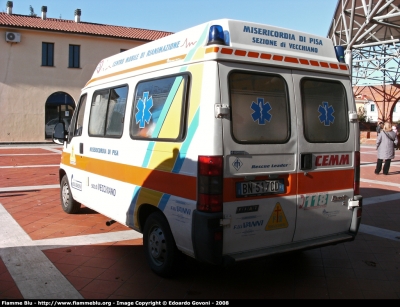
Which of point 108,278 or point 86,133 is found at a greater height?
point 86,133

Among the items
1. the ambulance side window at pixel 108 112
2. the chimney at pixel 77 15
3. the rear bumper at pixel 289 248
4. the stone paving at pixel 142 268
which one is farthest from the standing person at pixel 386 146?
the chimney at pixel 77 15

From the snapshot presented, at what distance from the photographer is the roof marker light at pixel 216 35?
3826 millimetres

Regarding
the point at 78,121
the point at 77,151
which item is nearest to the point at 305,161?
the point at 77,151

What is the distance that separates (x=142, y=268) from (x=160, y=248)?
0.50 meters

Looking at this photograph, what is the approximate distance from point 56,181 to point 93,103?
18.2ft

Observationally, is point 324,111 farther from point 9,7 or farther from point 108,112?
point 9,7

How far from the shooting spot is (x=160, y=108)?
438 cm

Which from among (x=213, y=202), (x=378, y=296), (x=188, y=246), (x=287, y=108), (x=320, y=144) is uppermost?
(x=287, y=108)

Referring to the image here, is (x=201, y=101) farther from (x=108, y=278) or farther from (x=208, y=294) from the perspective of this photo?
(x=108, y=278)

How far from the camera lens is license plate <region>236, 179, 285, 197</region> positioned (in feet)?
12.6

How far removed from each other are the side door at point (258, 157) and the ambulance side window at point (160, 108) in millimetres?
503

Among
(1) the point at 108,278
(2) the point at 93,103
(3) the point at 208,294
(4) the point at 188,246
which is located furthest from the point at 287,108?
(2) the point at 93,103

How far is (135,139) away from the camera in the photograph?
475 centimetres

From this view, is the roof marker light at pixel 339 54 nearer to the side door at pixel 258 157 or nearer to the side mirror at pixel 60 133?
the side door at pixel 258 157
